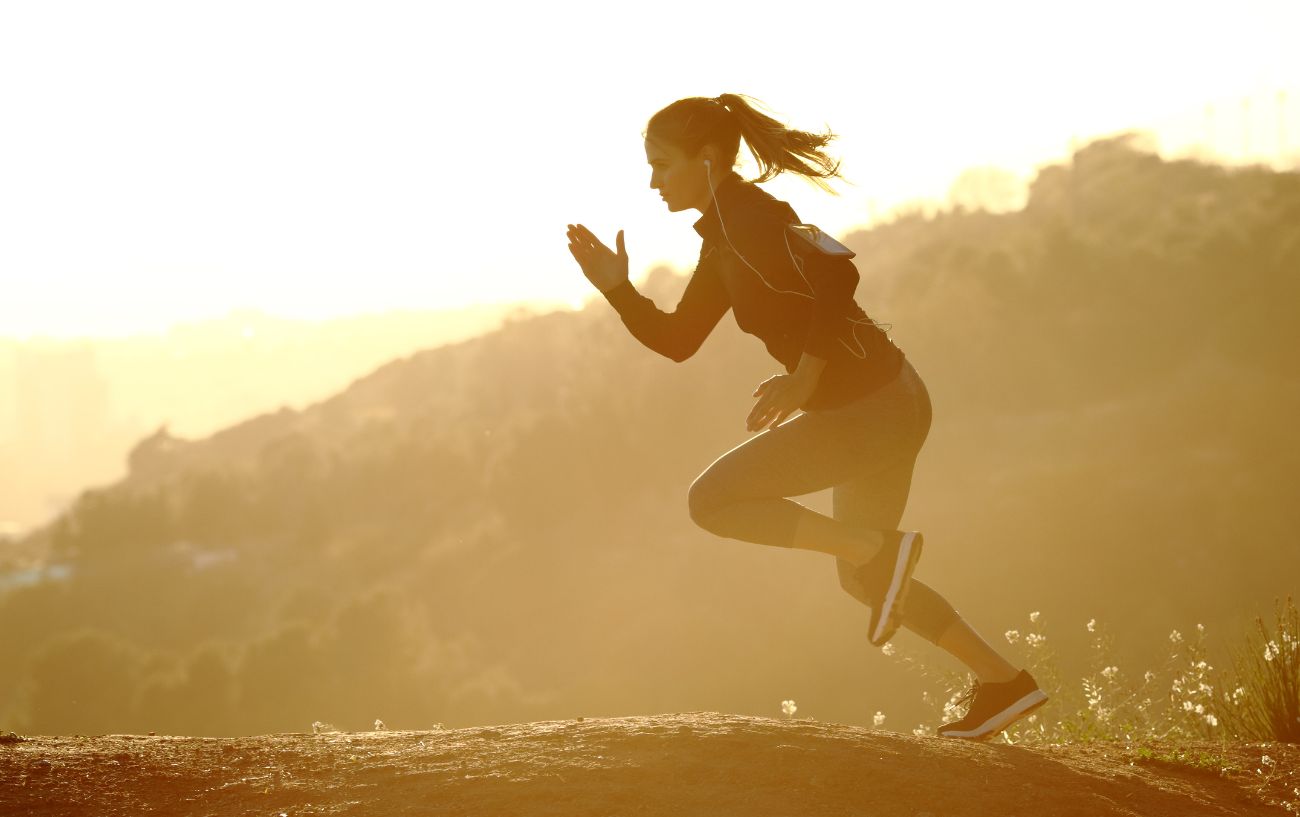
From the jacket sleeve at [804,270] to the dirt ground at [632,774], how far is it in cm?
150

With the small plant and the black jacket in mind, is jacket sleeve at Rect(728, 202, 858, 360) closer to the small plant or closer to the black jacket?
the black jacket

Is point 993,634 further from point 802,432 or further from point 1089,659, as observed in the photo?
point 802,432

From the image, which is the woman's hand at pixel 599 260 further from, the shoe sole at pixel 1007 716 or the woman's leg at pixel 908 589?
the shoe sole at pixel 1007 716

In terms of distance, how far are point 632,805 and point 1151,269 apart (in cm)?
3072

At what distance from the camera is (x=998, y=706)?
216 inches

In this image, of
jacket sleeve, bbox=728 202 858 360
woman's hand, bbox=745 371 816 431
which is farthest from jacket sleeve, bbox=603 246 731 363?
woman's hand, bbox=745 371 816 431

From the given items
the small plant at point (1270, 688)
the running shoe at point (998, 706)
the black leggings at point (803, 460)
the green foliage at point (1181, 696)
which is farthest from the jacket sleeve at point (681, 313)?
the small plant at point (1270, 688)

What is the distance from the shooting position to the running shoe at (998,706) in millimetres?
5438

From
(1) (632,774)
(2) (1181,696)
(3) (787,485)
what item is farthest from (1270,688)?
(1) (632,774)

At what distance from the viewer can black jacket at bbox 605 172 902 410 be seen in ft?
16.0

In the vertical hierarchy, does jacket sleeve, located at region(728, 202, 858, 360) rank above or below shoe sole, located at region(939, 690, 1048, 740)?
above

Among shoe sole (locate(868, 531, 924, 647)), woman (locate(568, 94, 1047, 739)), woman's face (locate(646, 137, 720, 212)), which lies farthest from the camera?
woman's face (locate(646, 137, 720, 212))

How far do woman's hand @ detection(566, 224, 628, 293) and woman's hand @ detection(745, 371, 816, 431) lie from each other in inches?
35.6

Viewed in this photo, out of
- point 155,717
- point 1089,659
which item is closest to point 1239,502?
point 1089,659
